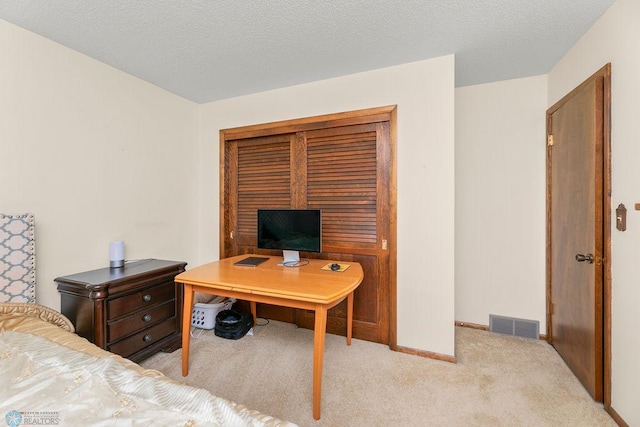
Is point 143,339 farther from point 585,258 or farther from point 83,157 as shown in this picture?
point 585,258

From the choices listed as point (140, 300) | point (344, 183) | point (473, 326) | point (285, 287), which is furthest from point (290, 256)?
point (473, 326)

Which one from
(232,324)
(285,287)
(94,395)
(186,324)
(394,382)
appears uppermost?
(285,287)

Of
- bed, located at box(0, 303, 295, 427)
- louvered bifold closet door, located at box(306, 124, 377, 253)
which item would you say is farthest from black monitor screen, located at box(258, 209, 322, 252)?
bed, located at box(0, 303, 295, 427)

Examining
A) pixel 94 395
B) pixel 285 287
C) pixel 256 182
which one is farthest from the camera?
pixel 256 182

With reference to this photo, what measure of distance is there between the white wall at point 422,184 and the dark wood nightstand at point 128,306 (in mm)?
1993

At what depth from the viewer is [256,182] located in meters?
3.01

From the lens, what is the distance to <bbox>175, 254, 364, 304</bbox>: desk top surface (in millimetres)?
1636

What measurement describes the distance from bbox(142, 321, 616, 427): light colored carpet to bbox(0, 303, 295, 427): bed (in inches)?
37.9

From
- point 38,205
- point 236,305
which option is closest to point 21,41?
point 38,205

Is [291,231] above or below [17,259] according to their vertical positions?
above

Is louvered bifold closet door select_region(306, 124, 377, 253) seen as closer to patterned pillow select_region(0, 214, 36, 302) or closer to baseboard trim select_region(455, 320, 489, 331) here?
baseboard trim select_region(455, 320, 489, 331)

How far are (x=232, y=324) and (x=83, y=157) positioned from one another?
6.09 feet

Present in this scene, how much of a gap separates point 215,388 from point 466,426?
1.57m

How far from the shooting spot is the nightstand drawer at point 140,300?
1.96 meters
